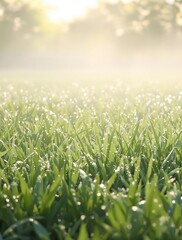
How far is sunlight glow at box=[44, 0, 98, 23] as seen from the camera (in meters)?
54.2

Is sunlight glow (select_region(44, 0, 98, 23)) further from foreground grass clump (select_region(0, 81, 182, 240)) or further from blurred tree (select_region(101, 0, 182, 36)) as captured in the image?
foreground grass clump (select_region(0, 81, 182, 240))

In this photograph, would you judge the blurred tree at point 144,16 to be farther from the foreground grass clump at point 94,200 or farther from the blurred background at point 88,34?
the foreground grass clump at point 94,200

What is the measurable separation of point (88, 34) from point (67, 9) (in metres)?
4.72

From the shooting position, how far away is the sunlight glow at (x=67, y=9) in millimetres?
54219

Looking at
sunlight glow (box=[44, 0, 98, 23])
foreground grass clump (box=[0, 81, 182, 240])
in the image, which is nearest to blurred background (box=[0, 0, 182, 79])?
sunlight glow (box=[44, 0, 98, 23])

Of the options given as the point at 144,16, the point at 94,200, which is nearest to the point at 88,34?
the point at 144,16

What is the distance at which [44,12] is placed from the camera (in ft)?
178

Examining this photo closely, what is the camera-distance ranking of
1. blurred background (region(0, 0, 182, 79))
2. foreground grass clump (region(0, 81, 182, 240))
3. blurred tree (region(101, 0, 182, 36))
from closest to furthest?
foreground grass clump (region(0, 81, 182, 240)) → blurred tree (region(101, 0, 182, 36)) → blurred background (region(0, 0, 182, 79))

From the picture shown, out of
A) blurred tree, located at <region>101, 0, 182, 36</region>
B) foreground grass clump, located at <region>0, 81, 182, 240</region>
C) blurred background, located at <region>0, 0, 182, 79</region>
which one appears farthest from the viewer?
blurred background, located at <region>0, 0, 182, 79</region>

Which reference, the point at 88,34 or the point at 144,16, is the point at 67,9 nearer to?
the point at 88,34

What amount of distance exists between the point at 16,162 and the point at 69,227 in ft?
2.56

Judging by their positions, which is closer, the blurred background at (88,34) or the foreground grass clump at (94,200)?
the foreground grass clump at (94,200)

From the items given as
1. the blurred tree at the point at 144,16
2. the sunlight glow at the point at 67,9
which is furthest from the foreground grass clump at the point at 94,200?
the sunlight glow at the point at 67,9

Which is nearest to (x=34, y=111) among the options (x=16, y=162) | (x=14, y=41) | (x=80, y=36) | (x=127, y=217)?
(x=16, y=162)
